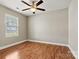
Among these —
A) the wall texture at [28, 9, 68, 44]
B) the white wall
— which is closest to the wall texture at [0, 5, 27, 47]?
the wall texture at [28, 9, 68, 44]

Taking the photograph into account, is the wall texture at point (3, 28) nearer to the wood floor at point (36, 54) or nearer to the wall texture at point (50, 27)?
the wall texture at point (50, 27)

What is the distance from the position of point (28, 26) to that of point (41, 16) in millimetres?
1648

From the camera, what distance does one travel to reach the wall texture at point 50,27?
461 centimetres

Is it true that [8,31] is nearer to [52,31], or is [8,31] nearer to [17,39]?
[17,39]

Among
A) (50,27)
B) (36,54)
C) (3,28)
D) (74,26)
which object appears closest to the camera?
(74,26)

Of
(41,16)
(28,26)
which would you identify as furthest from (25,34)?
(41,16)

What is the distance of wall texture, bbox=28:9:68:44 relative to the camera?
461 centimetres

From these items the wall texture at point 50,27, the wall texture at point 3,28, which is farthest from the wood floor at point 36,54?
the wall texture at point 50,27

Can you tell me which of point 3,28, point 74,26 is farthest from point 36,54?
point 3,28

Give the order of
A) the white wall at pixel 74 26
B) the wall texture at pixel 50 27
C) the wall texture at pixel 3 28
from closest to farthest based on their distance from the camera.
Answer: the white wall at pixel 74 26 → the wall texture at pixel 3 28 → the wall texture at pixel 50 27

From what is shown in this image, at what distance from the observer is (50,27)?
5137 mm

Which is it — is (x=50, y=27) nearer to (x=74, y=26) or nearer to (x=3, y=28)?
(x=74, y=26)

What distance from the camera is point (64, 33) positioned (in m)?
4.59

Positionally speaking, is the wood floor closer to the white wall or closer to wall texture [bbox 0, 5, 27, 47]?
the white wall
